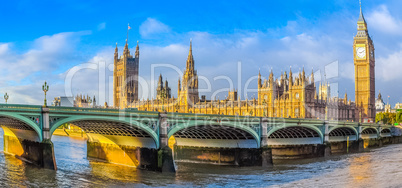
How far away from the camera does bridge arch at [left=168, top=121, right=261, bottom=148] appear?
40447mm

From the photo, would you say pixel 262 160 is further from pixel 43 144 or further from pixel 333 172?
pixel 43 144

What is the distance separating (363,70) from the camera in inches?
5221

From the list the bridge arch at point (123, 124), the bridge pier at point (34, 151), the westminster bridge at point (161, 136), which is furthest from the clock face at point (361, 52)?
the bridge pier at point (34, 151)

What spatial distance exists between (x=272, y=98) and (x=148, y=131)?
70306 mm

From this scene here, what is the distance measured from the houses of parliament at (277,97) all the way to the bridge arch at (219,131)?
2696cm

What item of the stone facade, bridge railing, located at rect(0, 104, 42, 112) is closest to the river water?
bridge railing, located at rect(0, 104, 42, 112)

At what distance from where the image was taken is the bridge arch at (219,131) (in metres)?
40.4

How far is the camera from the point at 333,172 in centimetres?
4066

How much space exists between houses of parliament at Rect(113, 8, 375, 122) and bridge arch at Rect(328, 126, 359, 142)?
46.1ft

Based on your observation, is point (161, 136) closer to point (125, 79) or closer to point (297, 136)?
point (297, 136)

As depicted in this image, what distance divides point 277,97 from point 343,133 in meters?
35.7

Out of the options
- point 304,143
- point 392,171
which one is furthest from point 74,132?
point 392,171


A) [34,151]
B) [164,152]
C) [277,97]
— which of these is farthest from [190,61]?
[34,151]

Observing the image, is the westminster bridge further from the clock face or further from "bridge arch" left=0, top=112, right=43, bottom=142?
the clock face
